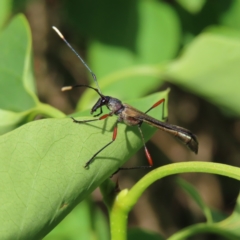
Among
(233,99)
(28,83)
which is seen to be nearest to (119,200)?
(28,83)

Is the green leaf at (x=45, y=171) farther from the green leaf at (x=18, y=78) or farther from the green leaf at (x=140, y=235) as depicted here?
the green leaf at (x=140, y=235)

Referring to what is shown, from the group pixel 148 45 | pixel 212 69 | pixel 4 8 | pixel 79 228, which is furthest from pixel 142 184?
pixel 148 45

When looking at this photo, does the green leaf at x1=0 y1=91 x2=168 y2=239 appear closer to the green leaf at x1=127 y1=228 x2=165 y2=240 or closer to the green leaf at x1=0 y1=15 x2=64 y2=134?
the green leaf at x1=0 y1=15 x2=64 y2=134

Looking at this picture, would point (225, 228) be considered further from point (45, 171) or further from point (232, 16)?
point (232, 16)

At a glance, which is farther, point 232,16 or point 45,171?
point 232,16

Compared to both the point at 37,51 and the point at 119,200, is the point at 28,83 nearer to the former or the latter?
the point at 119,200

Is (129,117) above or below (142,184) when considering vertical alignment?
below

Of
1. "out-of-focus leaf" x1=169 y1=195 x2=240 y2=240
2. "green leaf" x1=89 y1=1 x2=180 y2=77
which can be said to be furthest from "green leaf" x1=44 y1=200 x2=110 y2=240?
"green leaf" x1=89 y1=1 x2=180 y2=77
